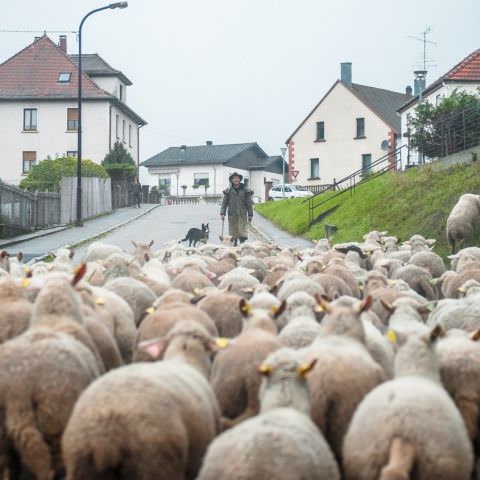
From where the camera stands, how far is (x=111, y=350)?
7.73 metres

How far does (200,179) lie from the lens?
95000 millimetres

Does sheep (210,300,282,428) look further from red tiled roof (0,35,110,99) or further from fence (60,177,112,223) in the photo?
red tiled roof (0,35,110,99)

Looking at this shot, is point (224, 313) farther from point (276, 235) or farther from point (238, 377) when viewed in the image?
point (276, 235)

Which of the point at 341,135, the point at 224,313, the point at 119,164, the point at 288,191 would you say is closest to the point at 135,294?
the point at 224,313

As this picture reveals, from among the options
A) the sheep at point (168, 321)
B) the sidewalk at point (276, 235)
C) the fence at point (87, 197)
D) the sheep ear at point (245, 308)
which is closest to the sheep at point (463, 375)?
the sheep ear at point (245, 308)

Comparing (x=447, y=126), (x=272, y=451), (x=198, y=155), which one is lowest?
(x=272, y=451)

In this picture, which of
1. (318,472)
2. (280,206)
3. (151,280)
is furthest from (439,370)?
(280,206)

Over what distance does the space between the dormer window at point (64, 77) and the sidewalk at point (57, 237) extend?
2622 cm

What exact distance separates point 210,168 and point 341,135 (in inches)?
1025

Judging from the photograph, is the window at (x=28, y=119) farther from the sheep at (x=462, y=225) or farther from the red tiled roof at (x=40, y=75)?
the sheep at (x=462, y=225)

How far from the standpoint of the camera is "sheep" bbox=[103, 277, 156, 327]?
33.1 ft

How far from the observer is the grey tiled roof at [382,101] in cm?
7144

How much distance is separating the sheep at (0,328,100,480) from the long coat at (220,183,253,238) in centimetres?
1620

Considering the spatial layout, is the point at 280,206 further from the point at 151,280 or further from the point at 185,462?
the point at 185,462
